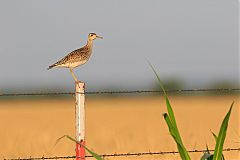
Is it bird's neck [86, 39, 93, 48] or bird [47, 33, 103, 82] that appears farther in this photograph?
bird's neck [86, 39, 93, 48]

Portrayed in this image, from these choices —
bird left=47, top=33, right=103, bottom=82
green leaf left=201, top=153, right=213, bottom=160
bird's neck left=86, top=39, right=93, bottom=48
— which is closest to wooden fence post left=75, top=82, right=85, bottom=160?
green leaf left=201, top=153, right=213, bottom=160

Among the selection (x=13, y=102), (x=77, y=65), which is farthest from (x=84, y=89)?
(x=13, y=102)

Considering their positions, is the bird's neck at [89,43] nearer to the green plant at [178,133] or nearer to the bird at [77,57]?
the bird at [77,57]

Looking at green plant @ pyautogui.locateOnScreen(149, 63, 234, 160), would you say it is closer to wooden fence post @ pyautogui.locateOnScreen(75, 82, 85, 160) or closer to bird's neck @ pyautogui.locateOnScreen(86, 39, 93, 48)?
wooden fence post @ pyautogui.locateOnScreen(75, 82, 85, 160)

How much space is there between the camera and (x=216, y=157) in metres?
6.32

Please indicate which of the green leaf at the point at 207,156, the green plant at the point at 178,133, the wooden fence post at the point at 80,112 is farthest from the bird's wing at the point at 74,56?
the green plant at the point at 178,133

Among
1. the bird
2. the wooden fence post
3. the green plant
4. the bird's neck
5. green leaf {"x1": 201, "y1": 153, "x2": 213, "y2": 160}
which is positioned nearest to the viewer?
the green plant

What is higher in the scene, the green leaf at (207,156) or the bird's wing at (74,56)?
the bird's wing at (74,56)

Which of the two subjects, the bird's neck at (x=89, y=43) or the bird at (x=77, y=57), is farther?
the bird's neck at (x=89, y=43)

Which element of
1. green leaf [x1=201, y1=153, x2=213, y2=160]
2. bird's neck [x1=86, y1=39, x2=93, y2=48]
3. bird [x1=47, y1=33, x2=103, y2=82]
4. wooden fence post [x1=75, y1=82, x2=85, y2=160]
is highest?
bird's neck [x1=86, y1=39, x2=93, y2=48]

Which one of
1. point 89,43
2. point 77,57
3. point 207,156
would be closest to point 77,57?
point 77,57

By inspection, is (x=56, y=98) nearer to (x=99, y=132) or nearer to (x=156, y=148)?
(x=99, y=132)

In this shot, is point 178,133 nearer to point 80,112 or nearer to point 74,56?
point 80,112

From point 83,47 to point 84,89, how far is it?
588 centimetres
